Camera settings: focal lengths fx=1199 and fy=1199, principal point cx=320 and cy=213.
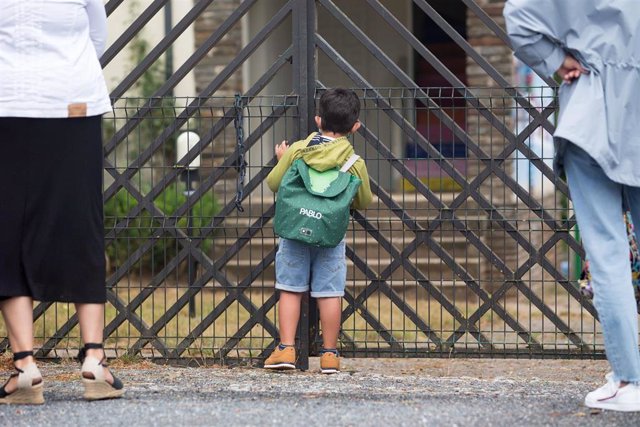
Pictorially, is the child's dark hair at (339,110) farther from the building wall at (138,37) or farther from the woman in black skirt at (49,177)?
the building wall at (138,37)

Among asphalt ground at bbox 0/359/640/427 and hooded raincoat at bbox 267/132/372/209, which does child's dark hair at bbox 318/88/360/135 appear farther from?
asphalt ground at bbox 0/359/640/427

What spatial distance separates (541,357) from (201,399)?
202 cm

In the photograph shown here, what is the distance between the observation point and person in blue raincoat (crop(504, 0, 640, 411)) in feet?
14.0

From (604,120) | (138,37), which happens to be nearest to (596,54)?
(604,120)

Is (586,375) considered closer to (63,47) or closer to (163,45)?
(163,45)

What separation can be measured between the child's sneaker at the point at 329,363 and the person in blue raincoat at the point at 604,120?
1744 millimetres

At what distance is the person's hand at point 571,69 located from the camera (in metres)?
4.35

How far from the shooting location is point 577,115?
427cm

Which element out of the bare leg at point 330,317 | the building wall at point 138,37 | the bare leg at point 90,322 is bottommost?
the bare leg at point 330,317

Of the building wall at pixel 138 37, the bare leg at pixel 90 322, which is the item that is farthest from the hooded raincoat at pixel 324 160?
the building wall at pixel 138 37

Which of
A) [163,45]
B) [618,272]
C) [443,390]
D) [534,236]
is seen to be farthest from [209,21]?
[618,272]

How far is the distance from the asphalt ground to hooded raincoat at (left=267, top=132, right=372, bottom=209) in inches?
35.2

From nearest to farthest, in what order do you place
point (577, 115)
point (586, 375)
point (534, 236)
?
point (577, 115) < point (586, 375) < point (534, 236)

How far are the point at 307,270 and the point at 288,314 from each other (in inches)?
9.3
